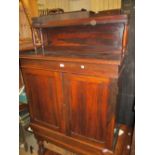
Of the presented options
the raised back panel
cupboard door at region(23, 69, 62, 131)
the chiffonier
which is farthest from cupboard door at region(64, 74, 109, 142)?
the raised back panel

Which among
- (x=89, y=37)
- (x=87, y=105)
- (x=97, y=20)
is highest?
(x=97, y=20)

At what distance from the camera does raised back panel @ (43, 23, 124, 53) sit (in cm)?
136

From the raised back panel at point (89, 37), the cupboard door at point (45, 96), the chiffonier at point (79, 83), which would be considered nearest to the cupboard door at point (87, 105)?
the chiffonier at point (79, 83)

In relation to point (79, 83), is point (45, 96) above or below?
below

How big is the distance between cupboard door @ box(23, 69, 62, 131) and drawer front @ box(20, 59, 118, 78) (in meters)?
0.05

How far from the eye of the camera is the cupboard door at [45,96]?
4.23ft

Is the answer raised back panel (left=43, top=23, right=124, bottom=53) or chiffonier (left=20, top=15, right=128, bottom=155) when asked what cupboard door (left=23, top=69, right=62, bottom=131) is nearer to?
chiffonier (left=20, top=15, right=128, bottom=155)

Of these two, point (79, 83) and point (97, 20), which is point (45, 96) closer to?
point (79, 83)

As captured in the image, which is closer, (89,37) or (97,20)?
(97,20)

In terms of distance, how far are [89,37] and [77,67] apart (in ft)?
1.53

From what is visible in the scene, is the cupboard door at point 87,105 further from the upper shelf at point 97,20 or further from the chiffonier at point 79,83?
the upper shelf at point 97,20

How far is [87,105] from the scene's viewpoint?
1.20 metres

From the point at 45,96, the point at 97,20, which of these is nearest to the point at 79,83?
the point at 45,96

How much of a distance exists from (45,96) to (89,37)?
689mm
